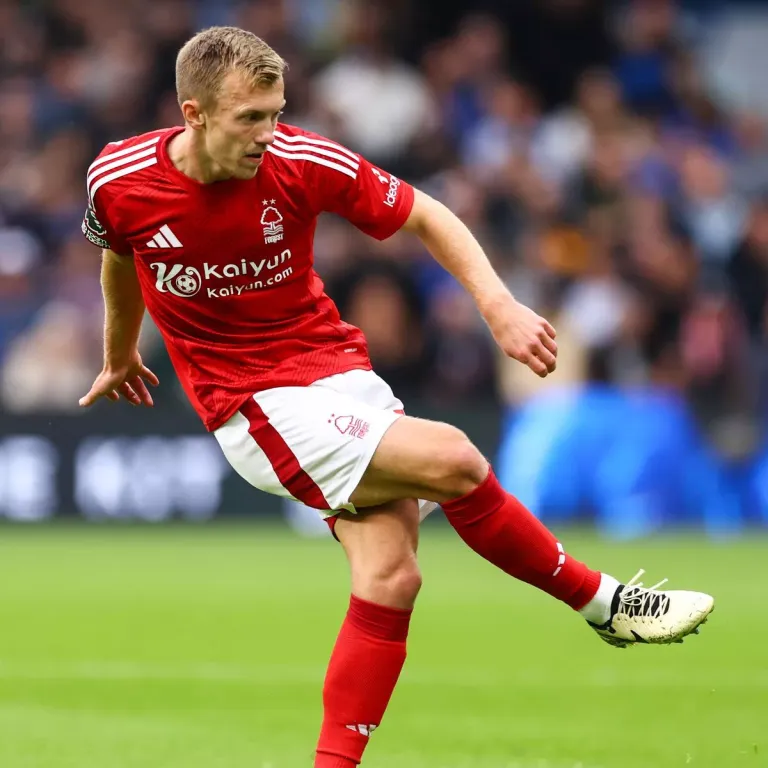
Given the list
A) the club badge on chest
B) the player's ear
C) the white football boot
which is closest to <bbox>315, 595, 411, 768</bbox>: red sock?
the white football boot

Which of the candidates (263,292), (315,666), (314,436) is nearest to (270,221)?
(263,292)

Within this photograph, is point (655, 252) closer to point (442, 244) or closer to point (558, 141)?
point (558, 141)

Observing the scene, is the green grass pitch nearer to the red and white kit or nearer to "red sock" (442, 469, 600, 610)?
"red sock" (442, 469, 600, 610)

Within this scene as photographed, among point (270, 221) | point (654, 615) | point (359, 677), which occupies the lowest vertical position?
point (359, 677)

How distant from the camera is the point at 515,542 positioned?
4715 mm

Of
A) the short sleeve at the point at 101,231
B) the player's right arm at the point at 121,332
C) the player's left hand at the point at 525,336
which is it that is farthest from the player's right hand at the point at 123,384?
the player's left hand at the point at 525,336

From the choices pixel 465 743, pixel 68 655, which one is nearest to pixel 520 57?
pixel 68 655

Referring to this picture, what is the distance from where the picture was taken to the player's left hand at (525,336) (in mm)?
4324

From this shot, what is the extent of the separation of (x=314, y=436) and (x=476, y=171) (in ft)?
33.2

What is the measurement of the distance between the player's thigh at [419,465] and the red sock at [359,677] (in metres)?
0.30

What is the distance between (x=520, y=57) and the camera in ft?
51.4

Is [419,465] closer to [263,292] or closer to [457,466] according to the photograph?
[457,466]

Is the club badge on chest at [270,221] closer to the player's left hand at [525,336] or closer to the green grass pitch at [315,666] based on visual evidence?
the player's left hand at [525,336]

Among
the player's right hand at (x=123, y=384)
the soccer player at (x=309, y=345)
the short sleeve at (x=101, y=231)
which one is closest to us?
the soccer player at (x=309, y=345)
